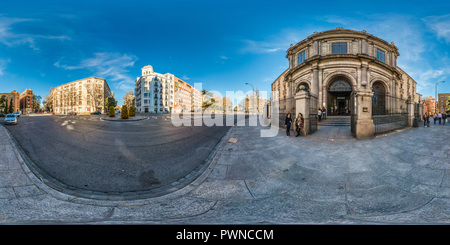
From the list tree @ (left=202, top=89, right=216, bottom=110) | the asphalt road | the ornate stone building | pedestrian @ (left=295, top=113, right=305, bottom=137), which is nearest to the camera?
the asphalt road

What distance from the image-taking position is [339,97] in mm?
26766

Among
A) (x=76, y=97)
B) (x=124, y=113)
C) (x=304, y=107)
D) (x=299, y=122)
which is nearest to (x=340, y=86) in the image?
(x=304, y=107)

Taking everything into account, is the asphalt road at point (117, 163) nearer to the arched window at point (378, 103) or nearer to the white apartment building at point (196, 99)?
the arched window at point (378, 103)

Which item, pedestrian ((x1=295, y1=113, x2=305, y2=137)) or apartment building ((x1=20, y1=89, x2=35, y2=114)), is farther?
apartment building ((x1=20, y1=89, x2=35, y2=114))

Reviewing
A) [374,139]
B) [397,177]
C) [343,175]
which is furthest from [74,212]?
[374,139]

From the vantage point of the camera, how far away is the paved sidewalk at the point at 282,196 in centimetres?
307

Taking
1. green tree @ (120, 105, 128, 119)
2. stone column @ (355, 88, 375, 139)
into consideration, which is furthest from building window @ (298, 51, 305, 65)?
green tree @ (120, 105, 128, 119)

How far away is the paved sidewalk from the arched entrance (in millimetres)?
19887

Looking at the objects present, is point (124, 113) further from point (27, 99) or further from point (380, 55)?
point (27, 99)

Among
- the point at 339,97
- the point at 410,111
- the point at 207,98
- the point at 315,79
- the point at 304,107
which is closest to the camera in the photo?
the point at 304,107

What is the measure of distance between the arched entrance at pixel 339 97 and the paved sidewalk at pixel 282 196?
1989 centimetres

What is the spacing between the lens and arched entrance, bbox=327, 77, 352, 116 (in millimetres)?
23797

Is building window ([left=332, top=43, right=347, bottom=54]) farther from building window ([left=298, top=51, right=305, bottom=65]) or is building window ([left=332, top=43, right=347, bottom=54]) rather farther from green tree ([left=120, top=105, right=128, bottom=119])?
green tree ([left=120, top=105, right=128, bottom=119])

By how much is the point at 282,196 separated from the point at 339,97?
94.7 ft
